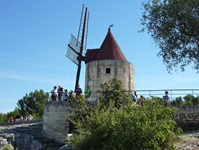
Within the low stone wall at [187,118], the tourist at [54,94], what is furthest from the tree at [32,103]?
the low stone wall at [187,118]

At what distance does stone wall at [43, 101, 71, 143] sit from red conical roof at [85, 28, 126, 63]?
22.7 feet

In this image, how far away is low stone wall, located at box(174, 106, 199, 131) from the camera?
11953 millimetres

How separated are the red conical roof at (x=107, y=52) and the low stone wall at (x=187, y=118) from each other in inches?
367

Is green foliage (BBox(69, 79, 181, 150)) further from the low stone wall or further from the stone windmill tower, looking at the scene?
the stone windmill tower

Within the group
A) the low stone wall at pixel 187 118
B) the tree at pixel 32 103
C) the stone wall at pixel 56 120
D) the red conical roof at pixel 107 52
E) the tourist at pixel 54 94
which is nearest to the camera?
the low stone wall at pixel 187 118

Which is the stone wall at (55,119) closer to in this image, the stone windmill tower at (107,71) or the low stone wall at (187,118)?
the stone windmill tower at (107,71)

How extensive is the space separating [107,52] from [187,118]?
35.8ft

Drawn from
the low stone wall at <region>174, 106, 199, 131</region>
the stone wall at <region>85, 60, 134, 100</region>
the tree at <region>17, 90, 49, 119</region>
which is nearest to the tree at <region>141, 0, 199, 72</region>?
the low stone wall at <region>174, 106, 199, 131</region>

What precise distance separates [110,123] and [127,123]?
1.46 ft

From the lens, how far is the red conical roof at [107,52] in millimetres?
21750

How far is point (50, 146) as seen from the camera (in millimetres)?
12922

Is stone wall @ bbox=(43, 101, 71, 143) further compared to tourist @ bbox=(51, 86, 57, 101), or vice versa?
tourist @ bbox=(51, 86, 57, 101)

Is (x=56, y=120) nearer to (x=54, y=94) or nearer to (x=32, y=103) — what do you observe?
(x=54, y=94)

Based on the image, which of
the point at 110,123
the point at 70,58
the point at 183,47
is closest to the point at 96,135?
the point at 110,123
